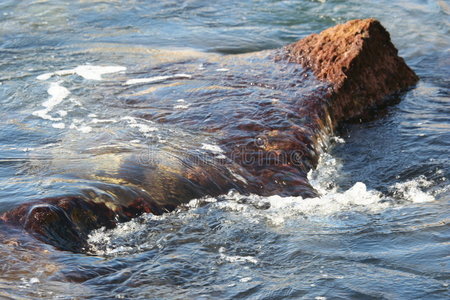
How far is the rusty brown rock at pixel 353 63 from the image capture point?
6.85 meters

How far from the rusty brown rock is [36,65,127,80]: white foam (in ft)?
7.04

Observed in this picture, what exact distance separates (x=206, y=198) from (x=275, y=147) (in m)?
1.09

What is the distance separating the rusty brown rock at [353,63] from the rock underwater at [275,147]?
11 millimetres

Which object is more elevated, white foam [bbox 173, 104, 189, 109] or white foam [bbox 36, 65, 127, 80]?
white foam [bbox 36, 65, 127, 80]

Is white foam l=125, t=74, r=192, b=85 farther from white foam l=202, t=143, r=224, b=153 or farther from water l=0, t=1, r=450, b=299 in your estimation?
white foam l=202, t=143, r=224, b=153

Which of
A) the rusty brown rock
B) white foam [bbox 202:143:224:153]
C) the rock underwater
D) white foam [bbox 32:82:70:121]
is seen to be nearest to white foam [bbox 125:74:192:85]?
white foam [bbox 32:82:70:121]

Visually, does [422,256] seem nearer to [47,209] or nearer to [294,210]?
[294,210]

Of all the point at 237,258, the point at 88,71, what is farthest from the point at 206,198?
the point at 88,71

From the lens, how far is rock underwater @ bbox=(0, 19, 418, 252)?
4.27 metres

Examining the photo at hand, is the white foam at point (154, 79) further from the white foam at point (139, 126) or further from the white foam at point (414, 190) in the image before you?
the white foam at point (414, 190)

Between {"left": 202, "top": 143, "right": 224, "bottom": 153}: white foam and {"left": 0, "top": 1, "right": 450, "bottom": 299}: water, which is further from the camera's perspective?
{"left": 202, "top": 143, "right": 224, "bottom": 153}: white foam

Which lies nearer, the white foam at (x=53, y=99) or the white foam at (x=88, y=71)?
the white foam at (x=53, y=99)

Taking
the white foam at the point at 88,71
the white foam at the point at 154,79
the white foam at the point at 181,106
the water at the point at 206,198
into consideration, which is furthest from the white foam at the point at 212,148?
the white foam at the point at 88,71

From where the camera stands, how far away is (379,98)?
287 inches
